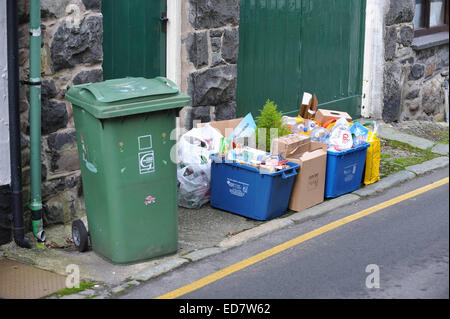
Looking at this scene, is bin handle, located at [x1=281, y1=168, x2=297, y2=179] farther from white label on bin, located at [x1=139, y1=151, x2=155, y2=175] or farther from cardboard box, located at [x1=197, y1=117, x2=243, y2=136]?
white label on bin, located at [x1=139, y1=151, x2=155, y2=175]

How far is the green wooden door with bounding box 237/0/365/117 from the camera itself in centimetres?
896

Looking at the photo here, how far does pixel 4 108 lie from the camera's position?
616cm

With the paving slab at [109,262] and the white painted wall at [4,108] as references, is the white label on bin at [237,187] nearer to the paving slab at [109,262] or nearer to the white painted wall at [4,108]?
the paving slab at [109,262]

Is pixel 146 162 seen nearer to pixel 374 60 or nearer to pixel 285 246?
pixel 285 246

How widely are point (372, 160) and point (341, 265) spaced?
2.38m

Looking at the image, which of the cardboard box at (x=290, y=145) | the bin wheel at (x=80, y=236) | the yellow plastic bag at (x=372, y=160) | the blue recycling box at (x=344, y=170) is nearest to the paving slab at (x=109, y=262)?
the bin wheel at (x=80, y=236)

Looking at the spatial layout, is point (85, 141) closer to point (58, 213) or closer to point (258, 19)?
point (58, 213)

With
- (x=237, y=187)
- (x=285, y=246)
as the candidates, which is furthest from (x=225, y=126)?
(x=285, y=246)

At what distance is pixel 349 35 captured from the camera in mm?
10711

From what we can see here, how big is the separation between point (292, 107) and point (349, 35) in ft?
5.53

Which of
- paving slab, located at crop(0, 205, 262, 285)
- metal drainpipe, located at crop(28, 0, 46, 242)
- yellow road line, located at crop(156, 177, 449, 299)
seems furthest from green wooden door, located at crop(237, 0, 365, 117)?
metal drainpipe, located at crop(28, 0, 46, 242)

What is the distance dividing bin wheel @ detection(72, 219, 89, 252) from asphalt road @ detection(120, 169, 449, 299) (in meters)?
0.82

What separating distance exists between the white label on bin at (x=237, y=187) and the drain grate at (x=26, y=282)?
2.07 metres

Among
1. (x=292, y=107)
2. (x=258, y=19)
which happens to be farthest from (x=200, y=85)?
(x=292, y=107)
